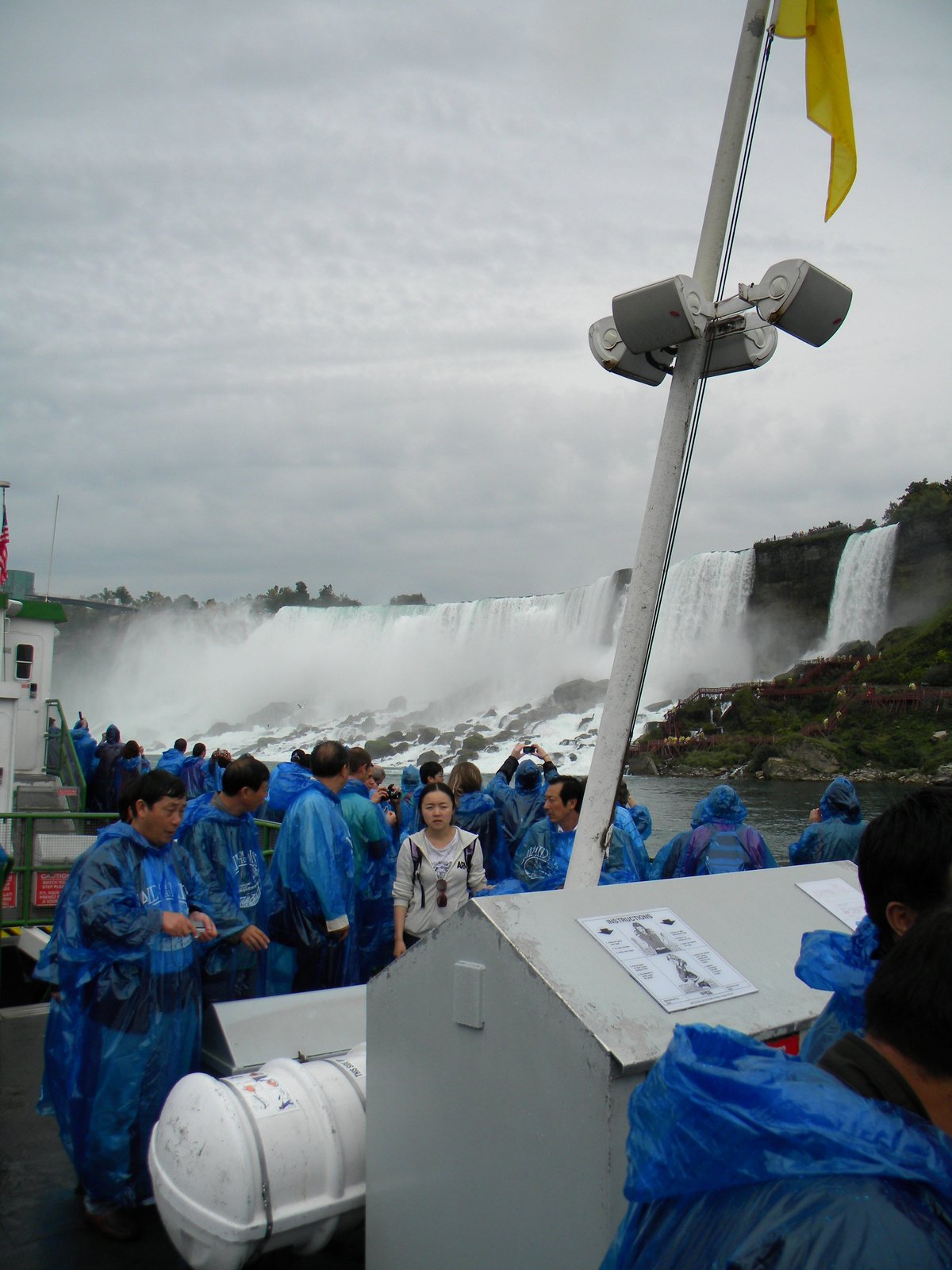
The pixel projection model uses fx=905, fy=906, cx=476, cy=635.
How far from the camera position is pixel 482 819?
628 centimetres

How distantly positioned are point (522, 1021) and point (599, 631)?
4862cm

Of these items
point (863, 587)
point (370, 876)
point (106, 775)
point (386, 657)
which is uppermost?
point (863, 587)

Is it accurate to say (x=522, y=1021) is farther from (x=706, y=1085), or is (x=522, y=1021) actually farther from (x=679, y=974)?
(x=706, y=1085)

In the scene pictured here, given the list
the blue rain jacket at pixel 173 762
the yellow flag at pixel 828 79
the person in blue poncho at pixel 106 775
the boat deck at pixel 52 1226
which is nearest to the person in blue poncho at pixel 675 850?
the boat deck at pixel 52 1226

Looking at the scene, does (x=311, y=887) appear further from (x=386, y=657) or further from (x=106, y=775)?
(x=386, y=657)

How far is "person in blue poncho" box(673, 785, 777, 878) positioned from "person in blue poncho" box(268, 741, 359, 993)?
1.75 m

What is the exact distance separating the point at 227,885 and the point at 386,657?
5226 cm

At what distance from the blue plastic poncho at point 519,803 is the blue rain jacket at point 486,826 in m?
0.23

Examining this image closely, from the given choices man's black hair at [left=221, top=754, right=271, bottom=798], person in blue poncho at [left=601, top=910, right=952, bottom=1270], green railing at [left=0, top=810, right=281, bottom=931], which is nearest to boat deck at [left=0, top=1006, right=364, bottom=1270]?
man's black hair at [left=221, top=754, right=271, bottom=798]

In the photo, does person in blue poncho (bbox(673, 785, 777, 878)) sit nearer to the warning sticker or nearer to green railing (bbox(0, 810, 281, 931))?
the warning sticker

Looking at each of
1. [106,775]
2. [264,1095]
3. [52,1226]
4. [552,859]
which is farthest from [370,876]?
[106,775]

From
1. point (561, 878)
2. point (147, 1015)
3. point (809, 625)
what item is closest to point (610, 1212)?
point (147, 1015)

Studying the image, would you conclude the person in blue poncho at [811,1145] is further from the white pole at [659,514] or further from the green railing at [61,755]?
the green railing at [61,755]

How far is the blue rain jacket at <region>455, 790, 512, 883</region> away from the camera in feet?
20.6
